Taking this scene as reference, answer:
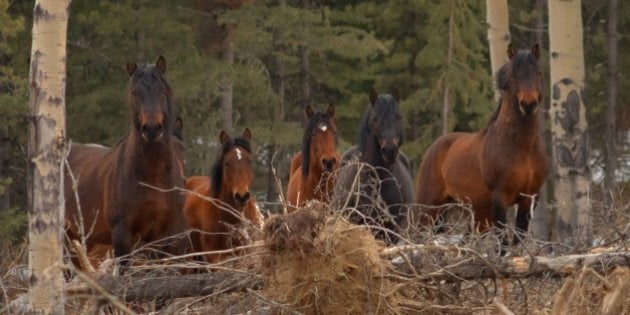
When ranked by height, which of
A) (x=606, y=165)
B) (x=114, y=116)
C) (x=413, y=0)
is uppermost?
(x=413, y=0)

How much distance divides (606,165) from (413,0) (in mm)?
6046

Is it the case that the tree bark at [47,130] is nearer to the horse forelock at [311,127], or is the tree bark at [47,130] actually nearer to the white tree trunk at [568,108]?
the horse forelock at [311,127]

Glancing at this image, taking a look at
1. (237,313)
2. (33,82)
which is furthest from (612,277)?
(33,82)

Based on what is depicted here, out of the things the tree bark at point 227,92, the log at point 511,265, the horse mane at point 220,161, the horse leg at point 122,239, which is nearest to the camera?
the log at point 511,265

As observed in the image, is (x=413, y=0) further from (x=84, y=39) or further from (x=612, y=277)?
(x=612, y=277)

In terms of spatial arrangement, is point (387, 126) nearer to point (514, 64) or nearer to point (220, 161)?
point (514, 64)

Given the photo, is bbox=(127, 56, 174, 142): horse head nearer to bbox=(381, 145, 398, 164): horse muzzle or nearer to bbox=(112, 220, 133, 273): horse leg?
bbox=(112, 220, 133, 273): horse leg

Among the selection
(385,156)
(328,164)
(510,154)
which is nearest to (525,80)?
(510,154)

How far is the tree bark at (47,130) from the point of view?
9875 millimetres

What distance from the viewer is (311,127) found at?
584 inches

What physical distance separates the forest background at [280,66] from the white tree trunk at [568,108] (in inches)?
346

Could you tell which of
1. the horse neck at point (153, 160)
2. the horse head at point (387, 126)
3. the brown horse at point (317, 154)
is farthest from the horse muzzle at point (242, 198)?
the horse neck at point (153, 160)

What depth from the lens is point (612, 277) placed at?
334 inches

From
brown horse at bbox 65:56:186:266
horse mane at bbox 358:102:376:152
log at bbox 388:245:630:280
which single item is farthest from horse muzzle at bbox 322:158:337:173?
log at bbox 388:245:630:280
